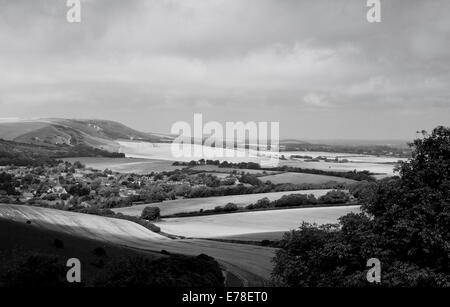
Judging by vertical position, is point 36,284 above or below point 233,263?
above

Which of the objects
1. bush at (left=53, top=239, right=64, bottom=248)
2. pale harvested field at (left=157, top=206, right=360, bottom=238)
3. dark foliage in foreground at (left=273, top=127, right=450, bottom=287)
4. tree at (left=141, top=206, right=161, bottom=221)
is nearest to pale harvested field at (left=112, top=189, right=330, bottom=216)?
tree at (left=141, top=206, right=161, bottom=221)

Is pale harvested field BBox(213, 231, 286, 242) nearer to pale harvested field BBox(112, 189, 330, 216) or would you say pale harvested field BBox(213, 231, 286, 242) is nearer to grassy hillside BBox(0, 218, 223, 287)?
grassy hillside BBox(0, 218, 223, 287)

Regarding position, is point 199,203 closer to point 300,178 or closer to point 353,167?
point 300,178

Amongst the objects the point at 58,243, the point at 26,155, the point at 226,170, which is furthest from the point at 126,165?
the point at 58,243

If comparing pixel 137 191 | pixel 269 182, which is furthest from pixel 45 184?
pixel 269 182
